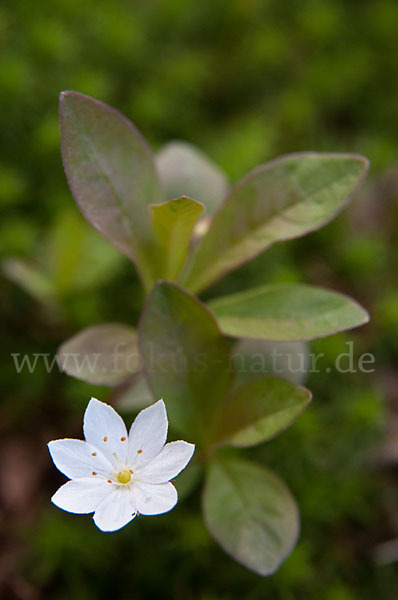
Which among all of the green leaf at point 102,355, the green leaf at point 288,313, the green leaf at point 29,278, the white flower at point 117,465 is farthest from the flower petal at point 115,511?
the green leaf at point 29,278

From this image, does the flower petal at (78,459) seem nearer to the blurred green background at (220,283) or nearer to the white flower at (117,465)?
the white flower at (117,465)

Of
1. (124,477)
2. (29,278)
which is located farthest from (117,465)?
(29,278)

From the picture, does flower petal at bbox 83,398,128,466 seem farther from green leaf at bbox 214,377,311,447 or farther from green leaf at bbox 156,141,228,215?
green leaf at bbox 156,141,228,215

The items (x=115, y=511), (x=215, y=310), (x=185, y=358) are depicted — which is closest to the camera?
(x=115, y=511)

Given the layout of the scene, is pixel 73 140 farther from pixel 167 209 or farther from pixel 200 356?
pixel 200 356

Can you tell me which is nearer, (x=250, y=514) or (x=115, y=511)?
(x=115, y=511)

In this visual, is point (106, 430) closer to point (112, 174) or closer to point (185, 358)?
point (185, 358)

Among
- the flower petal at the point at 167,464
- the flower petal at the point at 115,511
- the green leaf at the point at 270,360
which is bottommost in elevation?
the green leaf at the point at 270,360
